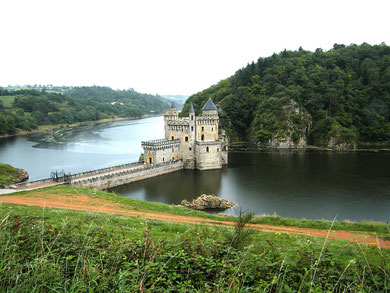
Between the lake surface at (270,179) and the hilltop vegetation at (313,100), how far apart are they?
36.7 feet

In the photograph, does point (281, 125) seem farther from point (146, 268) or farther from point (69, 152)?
point (146, 268)

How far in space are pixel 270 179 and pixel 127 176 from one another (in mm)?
17440

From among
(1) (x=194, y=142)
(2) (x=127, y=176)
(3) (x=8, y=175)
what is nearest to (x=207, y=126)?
(1) (x=194, y=142)

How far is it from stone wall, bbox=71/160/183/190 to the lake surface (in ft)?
3.44

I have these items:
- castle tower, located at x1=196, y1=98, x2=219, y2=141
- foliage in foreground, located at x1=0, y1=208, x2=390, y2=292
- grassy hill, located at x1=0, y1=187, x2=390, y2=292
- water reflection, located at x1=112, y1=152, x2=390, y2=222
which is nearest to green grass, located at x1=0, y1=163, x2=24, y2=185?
water reflection, located at x1=112, y1=152, x2=390, y2=222

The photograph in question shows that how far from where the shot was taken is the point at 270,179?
127 ft

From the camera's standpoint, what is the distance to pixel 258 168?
150 feet

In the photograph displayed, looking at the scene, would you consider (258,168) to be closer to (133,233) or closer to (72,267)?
(133,233)

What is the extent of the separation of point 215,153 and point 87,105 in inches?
3872

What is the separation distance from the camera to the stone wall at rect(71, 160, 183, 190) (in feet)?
108

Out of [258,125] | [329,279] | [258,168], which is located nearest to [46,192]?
[329,279]

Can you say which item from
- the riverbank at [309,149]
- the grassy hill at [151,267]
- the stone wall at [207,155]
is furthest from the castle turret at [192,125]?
the grassy hill at [151,267]

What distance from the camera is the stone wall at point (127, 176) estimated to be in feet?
108

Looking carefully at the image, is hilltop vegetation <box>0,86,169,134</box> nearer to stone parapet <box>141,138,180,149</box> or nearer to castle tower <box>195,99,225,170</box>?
stone parapet <box>141,138,180,149</box>
